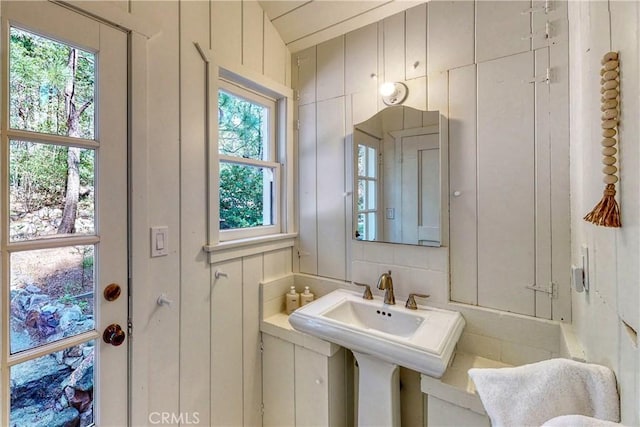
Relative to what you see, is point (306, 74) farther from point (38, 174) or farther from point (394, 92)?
point (38, 174)

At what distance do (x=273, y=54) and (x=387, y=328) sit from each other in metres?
1.65

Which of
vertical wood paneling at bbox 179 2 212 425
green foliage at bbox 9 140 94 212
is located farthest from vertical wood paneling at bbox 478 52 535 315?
green foliage at bbox 9 140 94 212

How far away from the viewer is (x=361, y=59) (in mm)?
1564

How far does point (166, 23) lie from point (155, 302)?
1150 mm

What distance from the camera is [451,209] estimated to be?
134cm

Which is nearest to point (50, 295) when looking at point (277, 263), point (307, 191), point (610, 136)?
point (277, 263)

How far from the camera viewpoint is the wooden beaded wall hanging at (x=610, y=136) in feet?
1.86

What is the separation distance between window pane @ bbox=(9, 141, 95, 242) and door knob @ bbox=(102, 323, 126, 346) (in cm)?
36

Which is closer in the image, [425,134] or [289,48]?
[425,134]

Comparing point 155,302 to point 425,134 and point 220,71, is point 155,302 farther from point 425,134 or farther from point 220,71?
point 425,134

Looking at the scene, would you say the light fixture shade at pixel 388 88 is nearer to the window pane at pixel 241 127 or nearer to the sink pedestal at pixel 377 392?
the window pane at pixel 241 127

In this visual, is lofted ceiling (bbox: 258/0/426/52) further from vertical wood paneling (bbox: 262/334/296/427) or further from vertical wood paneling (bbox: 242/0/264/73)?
vertical wood paneling (bbox: 262/334/296/427)

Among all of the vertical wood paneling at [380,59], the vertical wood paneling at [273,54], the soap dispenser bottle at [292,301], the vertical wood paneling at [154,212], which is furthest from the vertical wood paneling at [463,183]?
the vertical wood paneling at [154,212]

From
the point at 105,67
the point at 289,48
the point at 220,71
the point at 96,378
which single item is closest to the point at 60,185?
the point at 105,67
